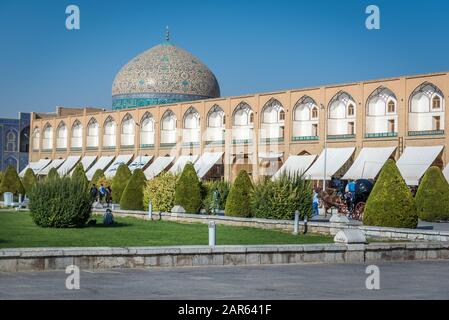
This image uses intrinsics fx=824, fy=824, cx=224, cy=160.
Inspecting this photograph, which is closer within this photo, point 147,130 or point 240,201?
point 240,201

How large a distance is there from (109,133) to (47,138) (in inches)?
370

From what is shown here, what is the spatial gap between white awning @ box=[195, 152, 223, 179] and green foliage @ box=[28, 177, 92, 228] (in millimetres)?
26033

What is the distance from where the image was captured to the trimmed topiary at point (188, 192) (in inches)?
1034

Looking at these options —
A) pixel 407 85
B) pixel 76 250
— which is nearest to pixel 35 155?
pixel 407 85

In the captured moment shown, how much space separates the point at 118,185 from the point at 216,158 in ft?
34.9

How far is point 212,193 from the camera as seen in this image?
89.2 ft

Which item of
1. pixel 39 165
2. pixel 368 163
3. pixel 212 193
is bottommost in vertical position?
pixel 212 193

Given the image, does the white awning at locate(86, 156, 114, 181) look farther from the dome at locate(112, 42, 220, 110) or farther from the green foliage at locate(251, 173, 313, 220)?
the green foliage at locate(251, 173, 313, 220)

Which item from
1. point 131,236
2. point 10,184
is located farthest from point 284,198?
point 10,184

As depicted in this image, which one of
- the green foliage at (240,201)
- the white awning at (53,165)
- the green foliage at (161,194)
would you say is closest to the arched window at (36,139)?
the white awning at (53,165)

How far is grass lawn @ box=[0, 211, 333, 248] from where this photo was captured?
14.6 m

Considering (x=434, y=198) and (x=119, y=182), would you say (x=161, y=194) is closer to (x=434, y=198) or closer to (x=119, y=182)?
(x=434, y=198)

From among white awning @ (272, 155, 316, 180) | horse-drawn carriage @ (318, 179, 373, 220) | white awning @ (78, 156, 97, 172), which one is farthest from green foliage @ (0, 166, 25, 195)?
horse-drawn carriage @ (318, 179, 373, 220)
